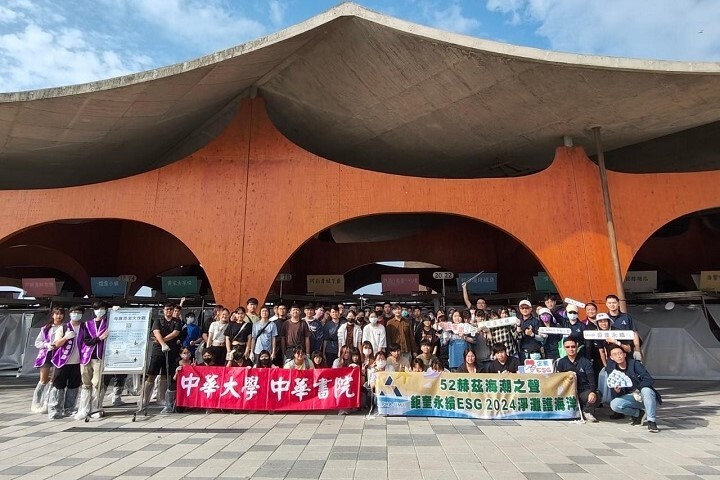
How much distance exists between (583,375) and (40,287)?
19084mm

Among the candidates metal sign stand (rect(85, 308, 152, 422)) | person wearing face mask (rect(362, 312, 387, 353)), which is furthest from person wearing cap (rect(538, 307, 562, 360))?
metal sign stand (rect(85, 308, 152, 422))

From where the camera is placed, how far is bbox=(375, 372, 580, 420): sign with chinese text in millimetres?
5973

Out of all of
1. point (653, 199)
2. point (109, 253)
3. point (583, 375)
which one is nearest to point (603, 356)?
point (583, 375)

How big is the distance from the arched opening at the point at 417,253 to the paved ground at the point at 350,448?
1041 centimetres

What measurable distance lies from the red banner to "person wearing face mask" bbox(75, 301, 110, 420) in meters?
1.15

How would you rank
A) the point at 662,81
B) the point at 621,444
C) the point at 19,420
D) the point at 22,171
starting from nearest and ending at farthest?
1. the point at 621,444
2. the point at 19,420
3. the point at 662,81
4. the point at 22,171

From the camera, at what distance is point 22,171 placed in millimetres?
12750

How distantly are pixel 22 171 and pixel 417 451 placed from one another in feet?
45.5

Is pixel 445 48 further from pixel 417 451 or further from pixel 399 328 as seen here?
pixel 417 451

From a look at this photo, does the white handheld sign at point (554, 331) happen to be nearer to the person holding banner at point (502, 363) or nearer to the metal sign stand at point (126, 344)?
the person holding banner at point (502, 363)

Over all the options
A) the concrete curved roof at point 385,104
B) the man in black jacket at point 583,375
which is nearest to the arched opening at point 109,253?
the concrete curved roof at point 385,104

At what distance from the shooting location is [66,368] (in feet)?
21.4

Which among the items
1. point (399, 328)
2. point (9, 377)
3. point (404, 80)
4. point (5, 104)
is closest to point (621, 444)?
point (399, 328)

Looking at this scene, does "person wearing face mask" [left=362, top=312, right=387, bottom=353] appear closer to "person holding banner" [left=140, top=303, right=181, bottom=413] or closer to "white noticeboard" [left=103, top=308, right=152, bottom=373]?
"person holding banner" [left=140, top=303, right=181, bottom=413]
